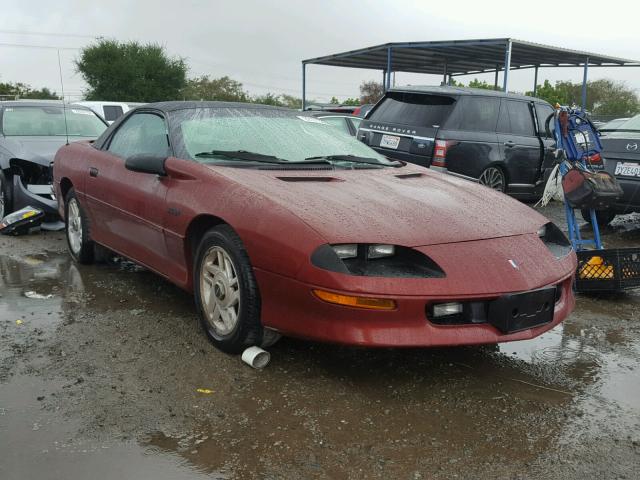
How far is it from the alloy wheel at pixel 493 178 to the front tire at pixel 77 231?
5.28 metres

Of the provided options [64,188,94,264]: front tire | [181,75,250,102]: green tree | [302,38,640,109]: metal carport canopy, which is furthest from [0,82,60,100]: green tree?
[64,188,94,264]: front tire

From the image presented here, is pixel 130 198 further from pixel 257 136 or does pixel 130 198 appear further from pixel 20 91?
pixel 20 91

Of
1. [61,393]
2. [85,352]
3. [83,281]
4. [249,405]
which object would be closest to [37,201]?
[83,281]

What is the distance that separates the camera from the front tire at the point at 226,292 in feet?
10.5

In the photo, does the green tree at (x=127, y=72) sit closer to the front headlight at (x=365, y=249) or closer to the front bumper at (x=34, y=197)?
the front bumper at (x=34, y=197)

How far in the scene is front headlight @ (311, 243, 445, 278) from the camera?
2844 mm

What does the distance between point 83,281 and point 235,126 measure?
6.02 ft

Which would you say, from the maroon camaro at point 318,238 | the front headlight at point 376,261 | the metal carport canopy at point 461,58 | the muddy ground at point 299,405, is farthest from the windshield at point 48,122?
the metal carport canopy at point 461,58

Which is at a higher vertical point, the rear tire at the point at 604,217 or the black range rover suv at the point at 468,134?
the black range rover suv at the point at 468,134

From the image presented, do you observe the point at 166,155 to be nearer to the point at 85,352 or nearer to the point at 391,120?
the point at 85,352

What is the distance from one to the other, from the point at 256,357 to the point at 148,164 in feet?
4.59

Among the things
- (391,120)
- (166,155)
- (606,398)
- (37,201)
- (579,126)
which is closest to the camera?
(606,398)

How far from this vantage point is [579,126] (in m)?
5.05

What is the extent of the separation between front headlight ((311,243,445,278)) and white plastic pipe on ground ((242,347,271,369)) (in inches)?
27.0
